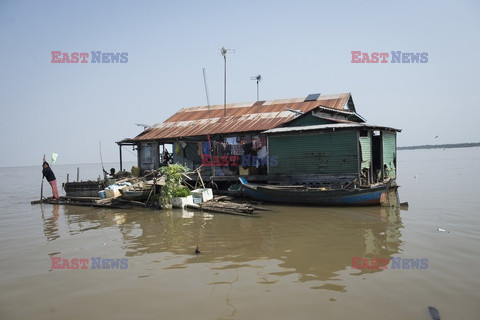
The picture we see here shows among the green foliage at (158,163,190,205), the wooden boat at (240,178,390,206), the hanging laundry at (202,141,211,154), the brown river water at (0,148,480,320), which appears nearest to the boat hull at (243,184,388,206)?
the wooden boat at (240,178,390,206)

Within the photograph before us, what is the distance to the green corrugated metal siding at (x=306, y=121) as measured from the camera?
17.4 m

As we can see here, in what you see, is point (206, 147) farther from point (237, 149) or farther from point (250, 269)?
point (250, 269)

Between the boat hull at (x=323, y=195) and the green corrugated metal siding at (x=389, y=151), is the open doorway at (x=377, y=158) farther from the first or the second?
the boat hull at (x=323, y=195)

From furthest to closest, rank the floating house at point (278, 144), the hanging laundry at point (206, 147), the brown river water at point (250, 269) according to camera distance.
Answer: the hanging laundry at point (206, 147) → the floating house at point (278, 144) → the brown river water at point (250, 269)

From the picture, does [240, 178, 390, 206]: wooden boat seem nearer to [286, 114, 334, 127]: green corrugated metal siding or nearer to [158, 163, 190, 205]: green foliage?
[158, 163, 190, 205]: green foliage


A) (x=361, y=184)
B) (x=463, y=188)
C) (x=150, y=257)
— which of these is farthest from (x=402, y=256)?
(x=463, y=188)

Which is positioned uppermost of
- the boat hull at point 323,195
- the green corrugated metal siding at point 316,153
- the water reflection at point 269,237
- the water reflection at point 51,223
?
the green corrugated metal siding at point 316,153

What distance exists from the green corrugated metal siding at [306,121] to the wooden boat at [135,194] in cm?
814

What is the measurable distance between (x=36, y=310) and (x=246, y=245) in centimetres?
474

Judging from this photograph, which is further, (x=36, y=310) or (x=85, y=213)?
(x=85, y=213)

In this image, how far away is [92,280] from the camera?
6609mm

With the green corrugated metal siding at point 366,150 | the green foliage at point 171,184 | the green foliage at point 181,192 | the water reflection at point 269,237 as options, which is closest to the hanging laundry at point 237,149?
the green foliage at point 171,184

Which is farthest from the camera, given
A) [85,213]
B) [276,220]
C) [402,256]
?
A: [85,213]

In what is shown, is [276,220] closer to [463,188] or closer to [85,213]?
[85,213]
